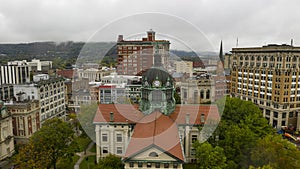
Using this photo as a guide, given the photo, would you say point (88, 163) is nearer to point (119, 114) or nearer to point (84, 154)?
point (84, 154)

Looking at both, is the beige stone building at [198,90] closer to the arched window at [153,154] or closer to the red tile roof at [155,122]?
the red tile roof at [155,122]

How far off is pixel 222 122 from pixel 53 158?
2652 cm

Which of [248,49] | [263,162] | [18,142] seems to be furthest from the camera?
[248,49]

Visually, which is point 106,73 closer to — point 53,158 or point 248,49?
point 248,49

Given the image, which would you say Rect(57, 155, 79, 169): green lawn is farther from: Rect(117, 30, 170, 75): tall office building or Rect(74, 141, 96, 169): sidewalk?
Rect(117, 30, 170, 75): tall office building

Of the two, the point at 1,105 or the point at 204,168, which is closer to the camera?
the point at 204,168

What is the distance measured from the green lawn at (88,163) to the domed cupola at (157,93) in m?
11.8

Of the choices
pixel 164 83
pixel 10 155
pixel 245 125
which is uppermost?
pixel 164 83

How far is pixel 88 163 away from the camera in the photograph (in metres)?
41.3

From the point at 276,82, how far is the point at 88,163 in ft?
162

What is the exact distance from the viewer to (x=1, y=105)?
45.1 m

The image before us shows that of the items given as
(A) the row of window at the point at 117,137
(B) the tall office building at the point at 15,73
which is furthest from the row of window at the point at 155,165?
(B) the tall office building at the point at 15,73

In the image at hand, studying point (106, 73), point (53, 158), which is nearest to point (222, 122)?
point (53, 158)

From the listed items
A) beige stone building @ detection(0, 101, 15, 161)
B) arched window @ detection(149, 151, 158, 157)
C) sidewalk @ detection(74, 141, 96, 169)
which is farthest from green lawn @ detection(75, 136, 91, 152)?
arched window @ detection(149, 151, 158, 157)
